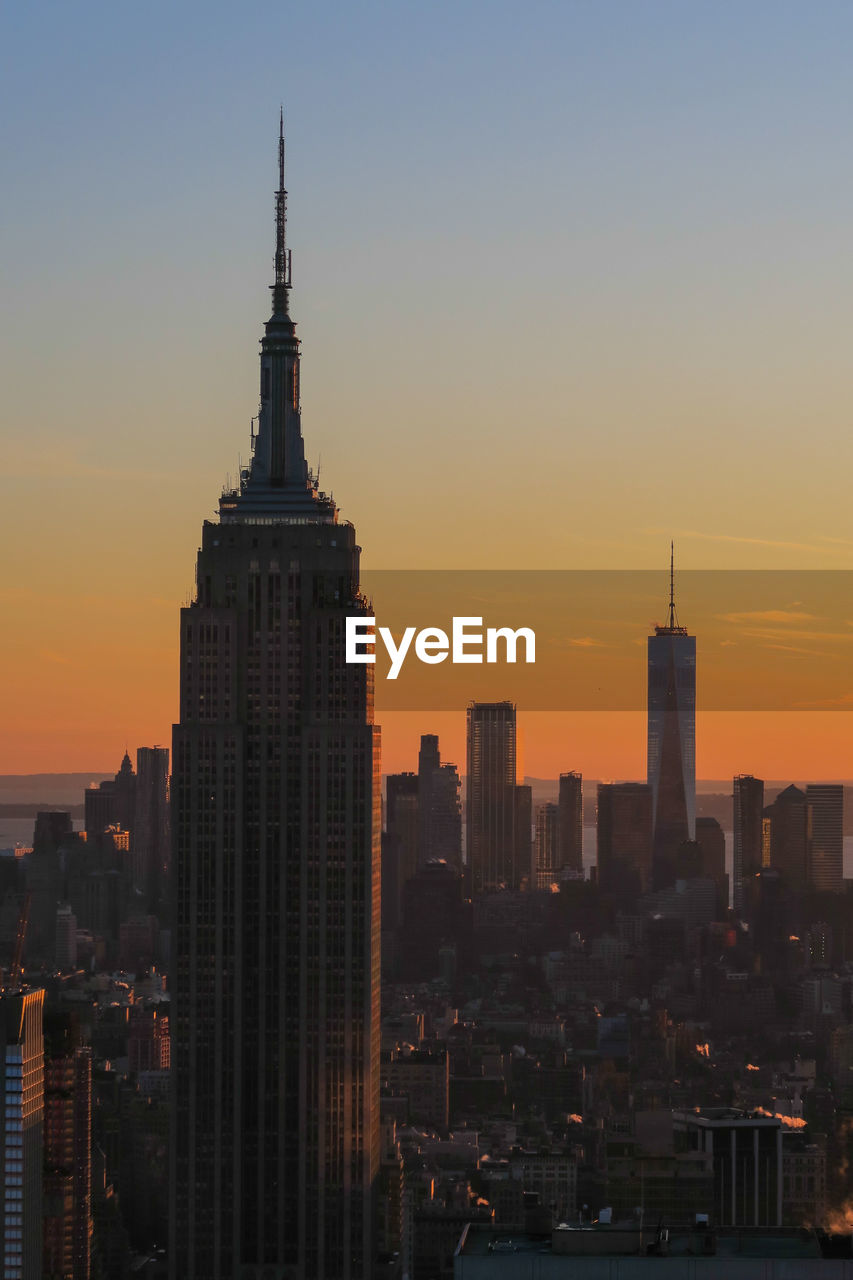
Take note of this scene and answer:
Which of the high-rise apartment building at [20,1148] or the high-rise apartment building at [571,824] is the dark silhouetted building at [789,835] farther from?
the high-rise apartment building at [20,1148]

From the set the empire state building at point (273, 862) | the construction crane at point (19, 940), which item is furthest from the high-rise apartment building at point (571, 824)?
the empire state building at point (273, 862)

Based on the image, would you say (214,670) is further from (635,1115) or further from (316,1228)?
(635,1115)

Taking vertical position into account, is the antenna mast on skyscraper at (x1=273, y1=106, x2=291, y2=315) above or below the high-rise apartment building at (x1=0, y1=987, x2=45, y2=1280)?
above

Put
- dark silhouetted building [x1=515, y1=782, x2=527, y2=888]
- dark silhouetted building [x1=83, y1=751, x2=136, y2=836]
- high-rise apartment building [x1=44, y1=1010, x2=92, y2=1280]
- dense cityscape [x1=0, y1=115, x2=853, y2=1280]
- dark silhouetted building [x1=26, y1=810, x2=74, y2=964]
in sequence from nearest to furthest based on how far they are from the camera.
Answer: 1. high-rise apartment building [x1=44, y1=1010, x2=92, y2=1280]
2. dense cityscape [x1=0, y1=115, x2=853, y2=1280]
3. dark silhouetted building [x1=83, y1=751, x2=136, y2=836]
4. dark silhouetted building [x1=26, y1=810, x2=74, y2=964]
5. dark silhouetted building [x1=515, y1=782, x2=527, y2=888]

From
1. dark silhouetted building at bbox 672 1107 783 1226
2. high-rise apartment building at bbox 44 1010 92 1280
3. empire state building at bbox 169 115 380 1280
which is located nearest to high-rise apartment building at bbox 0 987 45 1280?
high-rise apartment building at bbox 44 1010 92 1280

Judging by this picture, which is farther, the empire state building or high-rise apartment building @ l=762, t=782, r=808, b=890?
high-rise apartment building @ l=762, t=782, r=808, b=890

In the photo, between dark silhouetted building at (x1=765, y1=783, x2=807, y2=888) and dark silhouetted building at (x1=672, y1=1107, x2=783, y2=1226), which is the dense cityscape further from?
dark silhouetted building at (x1=765, y1=783, x2=807, y2=888)
